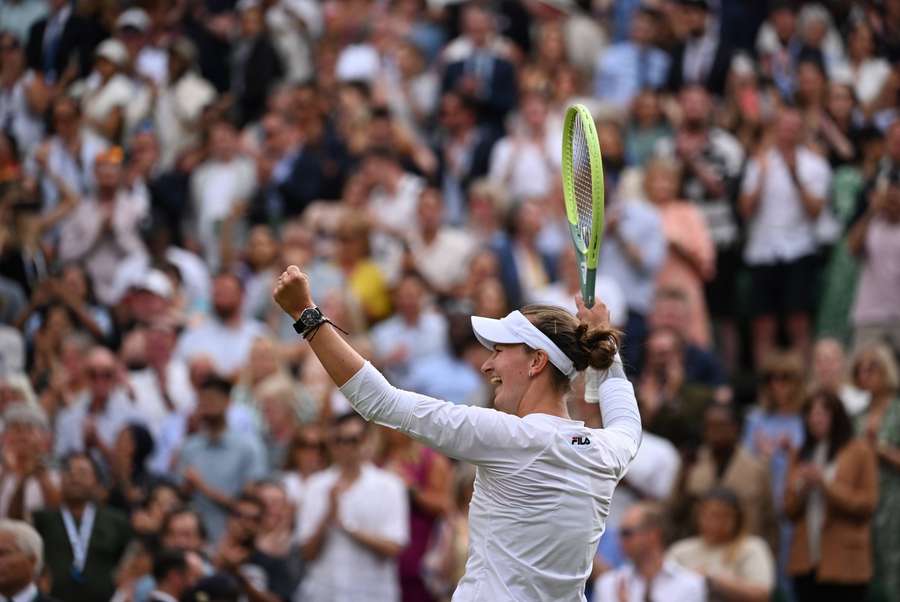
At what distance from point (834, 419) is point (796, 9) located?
6.97m

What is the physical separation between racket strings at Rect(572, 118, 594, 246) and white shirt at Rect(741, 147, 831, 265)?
7.38 metres

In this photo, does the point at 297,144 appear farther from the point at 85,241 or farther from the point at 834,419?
the point at 834,419

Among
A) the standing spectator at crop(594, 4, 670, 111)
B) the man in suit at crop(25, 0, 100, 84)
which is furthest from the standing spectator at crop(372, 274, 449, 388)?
the standing spectator at crop(594, 4, 670, 111)

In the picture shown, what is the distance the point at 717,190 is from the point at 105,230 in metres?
4.85

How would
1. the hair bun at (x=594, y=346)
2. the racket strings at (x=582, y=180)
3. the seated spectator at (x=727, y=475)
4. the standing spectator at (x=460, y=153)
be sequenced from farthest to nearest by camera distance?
the standing spectator at (x=460, y=153) → the seated spectator at (x=727, y=475) → the racket strings at (x=582, y=180) → the hair bun at (x=594, y=346)

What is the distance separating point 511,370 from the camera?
5629 millimetres

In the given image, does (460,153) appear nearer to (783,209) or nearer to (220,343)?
(783,209)

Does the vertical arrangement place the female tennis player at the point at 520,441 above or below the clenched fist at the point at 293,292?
below

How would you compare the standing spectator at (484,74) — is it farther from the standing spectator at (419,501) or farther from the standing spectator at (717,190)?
the standing spectator at (419,501)

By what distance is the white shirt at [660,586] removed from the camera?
9.46 metres

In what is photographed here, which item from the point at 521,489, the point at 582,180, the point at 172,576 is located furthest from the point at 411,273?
the point at 521,489

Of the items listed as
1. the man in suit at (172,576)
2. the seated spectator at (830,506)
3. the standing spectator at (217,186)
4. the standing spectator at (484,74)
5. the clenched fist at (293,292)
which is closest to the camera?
the clenched fist at (293,292)

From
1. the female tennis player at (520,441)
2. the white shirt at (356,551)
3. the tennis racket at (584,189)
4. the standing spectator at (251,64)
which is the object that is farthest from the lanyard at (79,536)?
the standing spectator at (251,64)

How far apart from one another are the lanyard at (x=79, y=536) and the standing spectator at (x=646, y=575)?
2.82 m
